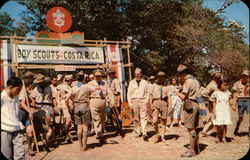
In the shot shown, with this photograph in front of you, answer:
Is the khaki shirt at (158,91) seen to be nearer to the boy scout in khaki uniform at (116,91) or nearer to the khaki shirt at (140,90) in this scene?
the khaki shirt at (140,90)

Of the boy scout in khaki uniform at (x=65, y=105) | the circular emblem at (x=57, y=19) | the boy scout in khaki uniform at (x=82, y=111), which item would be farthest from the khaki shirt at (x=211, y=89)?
the circular emblem at (x=57, y=19)

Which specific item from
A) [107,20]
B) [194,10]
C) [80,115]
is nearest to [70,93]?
[80,115]

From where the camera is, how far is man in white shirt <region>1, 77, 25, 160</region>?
3.69 meters

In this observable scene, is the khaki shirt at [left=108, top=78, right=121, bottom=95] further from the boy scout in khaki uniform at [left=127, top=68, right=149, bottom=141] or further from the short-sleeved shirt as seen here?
the short-sleeved shirt

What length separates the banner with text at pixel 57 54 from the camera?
708cm

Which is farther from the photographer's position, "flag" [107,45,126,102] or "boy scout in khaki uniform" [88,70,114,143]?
"flag" [107,45,126,102]

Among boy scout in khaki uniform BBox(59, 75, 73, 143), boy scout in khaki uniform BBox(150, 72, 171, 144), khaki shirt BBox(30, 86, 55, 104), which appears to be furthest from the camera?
boy scout in khaki uniform BBox(59, 75, 73, 143)

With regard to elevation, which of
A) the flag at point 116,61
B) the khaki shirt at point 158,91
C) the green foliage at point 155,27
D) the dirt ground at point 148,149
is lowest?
the dirt ground at point 148,149

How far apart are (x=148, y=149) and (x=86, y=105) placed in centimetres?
189

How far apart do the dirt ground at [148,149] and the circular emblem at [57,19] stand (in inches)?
147

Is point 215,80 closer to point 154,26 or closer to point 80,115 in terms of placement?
point 80,115

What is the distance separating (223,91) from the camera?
616 cm

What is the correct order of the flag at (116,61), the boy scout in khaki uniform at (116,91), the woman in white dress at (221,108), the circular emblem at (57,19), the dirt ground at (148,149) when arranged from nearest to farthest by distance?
the dirt ground at (148,149), the woman in white dress at (221,108), the boy scout in khaki uniform at (116,91), the circular emblem at (57,19), the flag at (116,61)

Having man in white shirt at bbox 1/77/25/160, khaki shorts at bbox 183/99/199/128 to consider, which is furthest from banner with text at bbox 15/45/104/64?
khaki shorts at bbox 183/99/199/128
